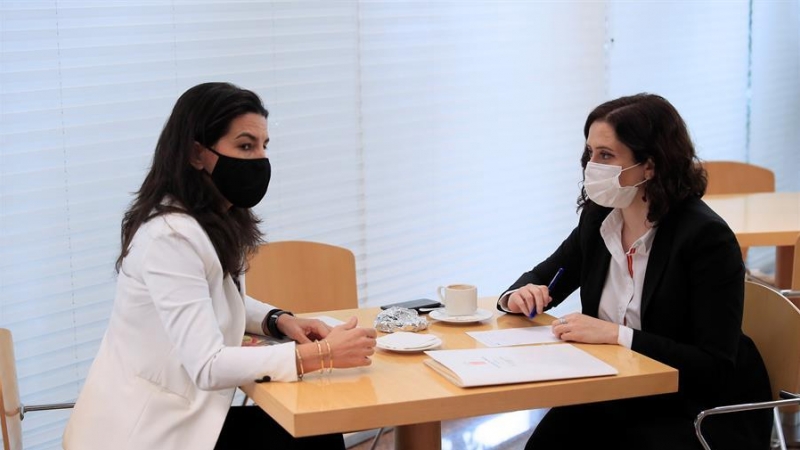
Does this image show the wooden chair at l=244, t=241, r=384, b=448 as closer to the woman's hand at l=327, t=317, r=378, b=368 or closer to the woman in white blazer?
the woman in white blazer

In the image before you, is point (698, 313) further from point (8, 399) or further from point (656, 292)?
point (8, 399)

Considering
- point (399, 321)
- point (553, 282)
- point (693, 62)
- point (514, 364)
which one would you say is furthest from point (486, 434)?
point (693, 62)

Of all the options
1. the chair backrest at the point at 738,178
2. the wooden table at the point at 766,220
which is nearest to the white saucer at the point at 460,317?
the wooden table at the point at 766,220

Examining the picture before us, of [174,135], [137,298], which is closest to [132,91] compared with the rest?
[174,135]

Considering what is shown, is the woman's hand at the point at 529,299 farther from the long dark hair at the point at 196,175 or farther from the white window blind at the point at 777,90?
the white window blind at the point at 777,90

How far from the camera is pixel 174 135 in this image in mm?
2004

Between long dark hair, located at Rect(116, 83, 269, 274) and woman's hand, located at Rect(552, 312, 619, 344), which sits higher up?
long dark hair, located at Rect(116, 83, 269, 274)

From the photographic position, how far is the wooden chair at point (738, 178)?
4.57 metres

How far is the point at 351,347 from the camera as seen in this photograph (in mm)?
1832

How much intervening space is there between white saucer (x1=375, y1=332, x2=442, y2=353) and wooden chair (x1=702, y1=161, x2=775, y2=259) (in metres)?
2.88

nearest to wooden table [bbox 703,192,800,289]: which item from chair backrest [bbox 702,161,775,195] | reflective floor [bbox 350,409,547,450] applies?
chair backrest [bbox 702,161,775,195]

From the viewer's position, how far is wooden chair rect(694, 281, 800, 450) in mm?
2152

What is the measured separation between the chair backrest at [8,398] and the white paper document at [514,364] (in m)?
0.93

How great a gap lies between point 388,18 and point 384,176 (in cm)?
63
